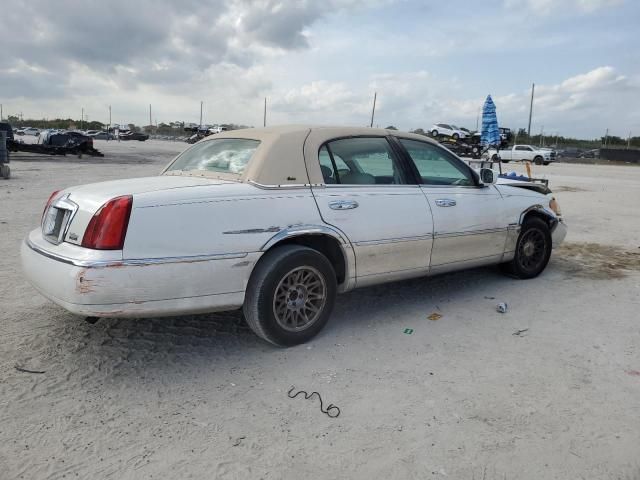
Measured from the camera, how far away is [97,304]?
2.96 m

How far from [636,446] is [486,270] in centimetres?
338

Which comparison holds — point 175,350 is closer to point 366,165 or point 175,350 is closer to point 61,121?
point 366,165

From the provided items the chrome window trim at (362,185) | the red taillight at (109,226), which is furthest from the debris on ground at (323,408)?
the chrome window trim at (362,185)

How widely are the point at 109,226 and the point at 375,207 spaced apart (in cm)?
190

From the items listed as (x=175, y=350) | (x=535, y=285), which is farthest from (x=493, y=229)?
(x=175, y=350)

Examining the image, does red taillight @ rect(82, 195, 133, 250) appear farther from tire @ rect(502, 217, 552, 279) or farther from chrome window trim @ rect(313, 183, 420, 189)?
tire @ rect(502, 217, 552, 279)

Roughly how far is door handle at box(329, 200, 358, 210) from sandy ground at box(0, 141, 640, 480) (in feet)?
3.15

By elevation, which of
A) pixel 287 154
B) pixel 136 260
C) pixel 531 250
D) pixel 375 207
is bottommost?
pixel 531 250

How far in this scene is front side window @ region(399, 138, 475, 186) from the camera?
15.0 ft

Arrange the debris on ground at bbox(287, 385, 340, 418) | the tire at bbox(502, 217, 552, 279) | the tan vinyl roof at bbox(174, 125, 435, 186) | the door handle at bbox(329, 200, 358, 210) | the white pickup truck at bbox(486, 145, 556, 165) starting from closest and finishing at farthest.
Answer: the debris on ground at bbox(287, 385, 340, 418) < the tan vinyl roof at bbox(174, 125, 435, 186) < the door handle at bbox(329, 200, 358, 210) < the tire at bbox(502, 217, 552, 279) < the white pickup truck at bbox(486, 145, 556, 165)

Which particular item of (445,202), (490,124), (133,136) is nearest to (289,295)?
(445,202)

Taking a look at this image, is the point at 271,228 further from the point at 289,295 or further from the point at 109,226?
the point at 109,226

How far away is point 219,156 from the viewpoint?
13.3ft

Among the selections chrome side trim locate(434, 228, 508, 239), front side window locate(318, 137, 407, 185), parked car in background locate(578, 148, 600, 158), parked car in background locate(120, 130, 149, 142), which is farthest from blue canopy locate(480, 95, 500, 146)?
parked car in background locate(120, 130, 149, 142)
